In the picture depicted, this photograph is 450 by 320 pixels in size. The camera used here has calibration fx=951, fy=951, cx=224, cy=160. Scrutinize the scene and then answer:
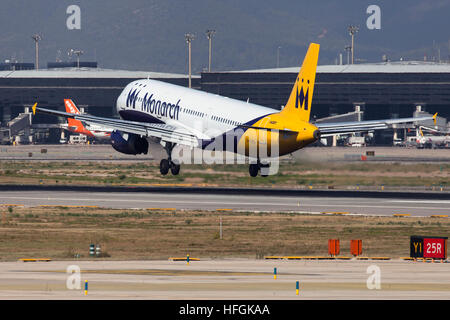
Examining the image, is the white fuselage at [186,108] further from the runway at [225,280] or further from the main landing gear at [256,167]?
the runway at [225,280]

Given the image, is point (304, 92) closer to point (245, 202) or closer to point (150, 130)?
point (245, 202)

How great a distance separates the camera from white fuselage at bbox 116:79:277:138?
75688 mm

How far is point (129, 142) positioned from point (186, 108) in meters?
5.78

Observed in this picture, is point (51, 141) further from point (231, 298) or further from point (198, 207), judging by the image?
point (231, 298)

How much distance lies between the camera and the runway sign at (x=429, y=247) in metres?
46.3

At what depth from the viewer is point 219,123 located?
253 feet

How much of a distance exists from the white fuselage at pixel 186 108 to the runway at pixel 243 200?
575 cm

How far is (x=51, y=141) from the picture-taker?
193375 mm

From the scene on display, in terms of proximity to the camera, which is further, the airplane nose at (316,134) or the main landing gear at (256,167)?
the main landing gear at (256,167)

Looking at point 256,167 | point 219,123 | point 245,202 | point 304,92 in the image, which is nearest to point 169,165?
point 219,123

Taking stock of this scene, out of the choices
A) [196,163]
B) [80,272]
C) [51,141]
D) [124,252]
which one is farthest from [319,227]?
[51,141]

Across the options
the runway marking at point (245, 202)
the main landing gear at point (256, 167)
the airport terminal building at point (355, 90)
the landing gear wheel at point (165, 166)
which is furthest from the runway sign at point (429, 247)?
the airport terminal building at point (355, 90)
